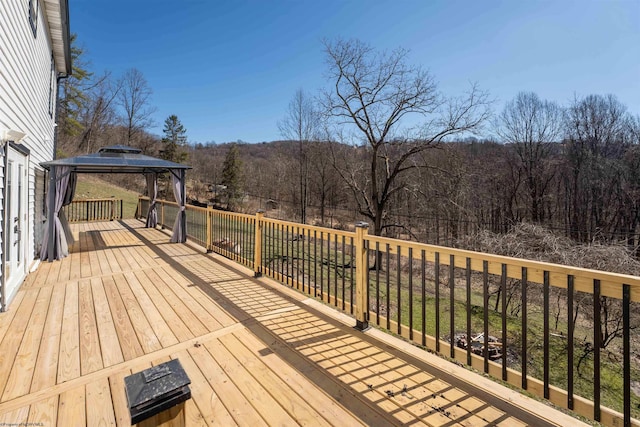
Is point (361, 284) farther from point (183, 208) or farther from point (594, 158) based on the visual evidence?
point (594, 158)

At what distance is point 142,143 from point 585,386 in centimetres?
3274

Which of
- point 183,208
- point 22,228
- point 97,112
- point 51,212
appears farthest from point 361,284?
point 97,112

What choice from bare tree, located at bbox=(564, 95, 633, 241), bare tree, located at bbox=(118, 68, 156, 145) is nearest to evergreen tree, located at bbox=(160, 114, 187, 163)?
bare tree, located at bbox=(118, 68, 156, 145)

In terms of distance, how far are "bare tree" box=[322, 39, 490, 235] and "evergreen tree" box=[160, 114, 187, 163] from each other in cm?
2117

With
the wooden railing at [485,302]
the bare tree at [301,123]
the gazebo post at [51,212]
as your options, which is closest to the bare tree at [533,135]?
the bare tree at [301,123]

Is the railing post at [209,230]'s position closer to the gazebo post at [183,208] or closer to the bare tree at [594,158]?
the gazebo post at [183,208]

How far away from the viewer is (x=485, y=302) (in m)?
2.01

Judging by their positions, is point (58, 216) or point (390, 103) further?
point (390, 103)

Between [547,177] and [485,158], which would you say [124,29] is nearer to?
[485,158]

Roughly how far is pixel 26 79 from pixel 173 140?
2707 centimetres

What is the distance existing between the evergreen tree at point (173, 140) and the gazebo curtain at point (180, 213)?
76.8 ft

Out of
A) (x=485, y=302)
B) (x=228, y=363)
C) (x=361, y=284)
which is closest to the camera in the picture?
(x=485, y=302)

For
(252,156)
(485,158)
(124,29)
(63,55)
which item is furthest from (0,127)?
(252,156)

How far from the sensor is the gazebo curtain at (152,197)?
31.5 feet
